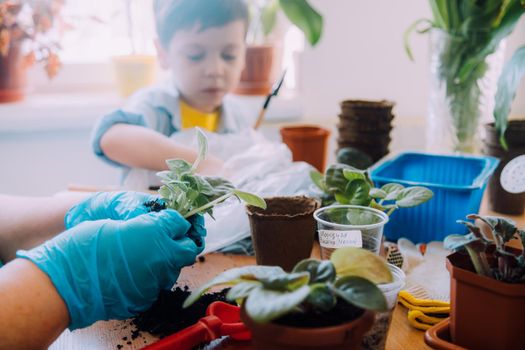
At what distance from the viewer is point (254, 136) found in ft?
3.88

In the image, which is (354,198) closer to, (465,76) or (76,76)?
(465,76)

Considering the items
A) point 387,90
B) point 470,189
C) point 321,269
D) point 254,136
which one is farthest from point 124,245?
point 387,90

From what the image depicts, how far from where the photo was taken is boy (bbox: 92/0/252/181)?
1.06 meters

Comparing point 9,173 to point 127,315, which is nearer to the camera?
point 127,315

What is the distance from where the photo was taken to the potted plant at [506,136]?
0.93 metres

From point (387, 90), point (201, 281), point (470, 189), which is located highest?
point (387, 90)

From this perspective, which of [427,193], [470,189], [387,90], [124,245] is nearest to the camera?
[124,245]

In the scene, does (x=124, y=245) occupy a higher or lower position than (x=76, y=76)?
lower

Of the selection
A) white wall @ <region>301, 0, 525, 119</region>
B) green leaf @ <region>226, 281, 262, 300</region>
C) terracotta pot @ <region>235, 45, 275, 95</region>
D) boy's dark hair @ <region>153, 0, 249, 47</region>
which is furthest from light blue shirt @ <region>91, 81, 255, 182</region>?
green leaf @ <region>226, 281, 262, 300</region>

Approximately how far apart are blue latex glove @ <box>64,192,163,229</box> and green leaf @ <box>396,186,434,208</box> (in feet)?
1.07

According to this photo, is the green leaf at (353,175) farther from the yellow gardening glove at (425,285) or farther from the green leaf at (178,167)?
the green leaf at (178,167)

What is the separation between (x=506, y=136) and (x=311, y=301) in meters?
0.72

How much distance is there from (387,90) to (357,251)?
55.5 inches

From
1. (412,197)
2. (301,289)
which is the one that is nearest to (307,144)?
(412,197)
